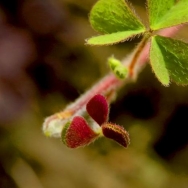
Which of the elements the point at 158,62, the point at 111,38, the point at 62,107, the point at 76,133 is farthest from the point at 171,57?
the point at 62,107

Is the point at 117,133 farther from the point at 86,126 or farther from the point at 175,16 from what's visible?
the point at 175,16

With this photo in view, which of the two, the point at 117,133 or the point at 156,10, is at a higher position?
the point at 156,10

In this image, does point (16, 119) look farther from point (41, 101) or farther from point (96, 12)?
point (96, 12)

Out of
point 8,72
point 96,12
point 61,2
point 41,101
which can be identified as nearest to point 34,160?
point 41,101

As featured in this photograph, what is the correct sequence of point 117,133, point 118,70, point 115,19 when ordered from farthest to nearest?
point 118,70 < point 115,19 < point 117,133

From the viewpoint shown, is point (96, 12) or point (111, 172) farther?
point (111, 172)

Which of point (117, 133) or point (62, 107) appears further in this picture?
point (62, 107)
